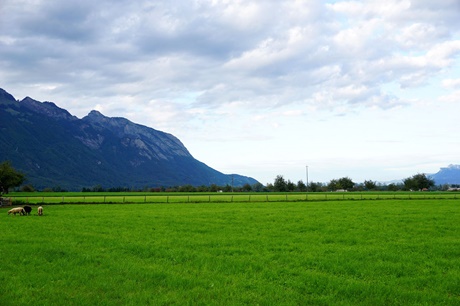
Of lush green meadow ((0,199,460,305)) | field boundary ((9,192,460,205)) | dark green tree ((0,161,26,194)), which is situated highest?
dark green tree ((0,161,26,194))

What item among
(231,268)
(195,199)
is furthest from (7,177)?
(231,268)

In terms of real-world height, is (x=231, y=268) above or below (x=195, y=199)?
below

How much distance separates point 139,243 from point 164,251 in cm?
292

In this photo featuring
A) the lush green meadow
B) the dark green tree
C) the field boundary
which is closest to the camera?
the lush green meadow

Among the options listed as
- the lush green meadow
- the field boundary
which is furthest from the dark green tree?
the lush green meadow

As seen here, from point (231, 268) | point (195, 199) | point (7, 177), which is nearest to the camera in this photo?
point (231, 268)

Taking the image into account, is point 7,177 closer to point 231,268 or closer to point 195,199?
point 195,199

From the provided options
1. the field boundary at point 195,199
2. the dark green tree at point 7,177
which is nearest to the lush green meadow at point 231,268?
the field boundary at point 195,199

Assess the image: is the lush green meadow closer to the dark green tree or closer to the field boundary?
the field boundary

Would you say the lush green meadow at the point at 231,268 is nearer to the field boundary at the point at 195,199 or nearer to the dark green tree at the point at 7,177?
the field boundary at the point at 195,199

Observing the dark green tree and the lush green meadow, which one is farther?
the dark green tree

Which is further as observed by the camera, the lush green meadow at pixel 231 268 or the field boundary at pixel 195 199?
the field boundary at pixel 195 199

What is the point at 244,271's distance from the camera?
47.9 feet

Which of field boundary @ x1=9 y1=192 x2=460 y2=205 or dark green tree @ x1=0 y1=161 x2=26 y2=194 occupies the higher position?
dark green tree @ x1=0 y1=161 x2=26 y2=194
